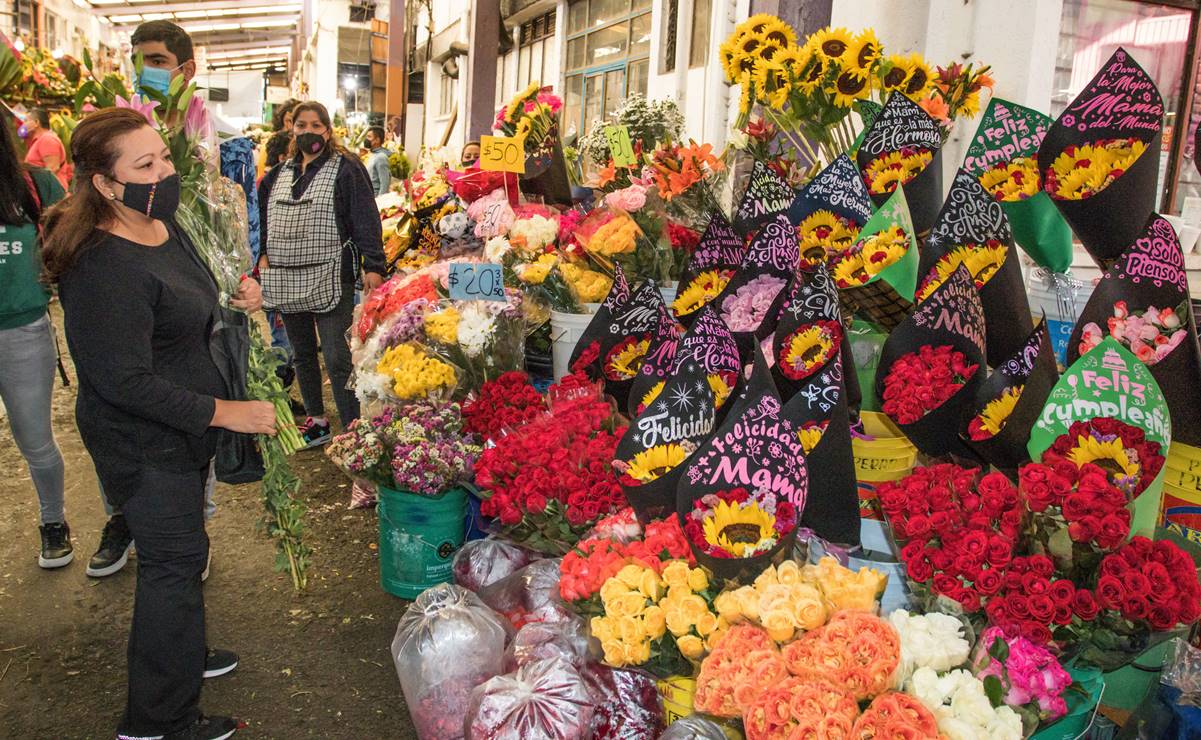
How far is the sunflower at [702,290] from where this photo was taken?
2.82 meters

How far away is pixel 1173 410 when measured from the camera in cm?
182

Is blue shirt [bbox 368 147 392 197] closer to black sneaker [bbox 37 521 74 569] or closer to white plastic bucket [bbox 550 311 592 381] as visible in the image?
black sneaker [bbox 37 521 74 569]

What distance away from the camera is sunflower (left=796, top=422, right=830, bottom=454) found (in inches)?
70.7

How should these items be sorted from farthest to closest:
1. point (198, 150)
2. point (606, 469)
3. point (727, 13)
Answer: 1. point (727, 13)
2. point (198, 150)
3. point (606, 469)

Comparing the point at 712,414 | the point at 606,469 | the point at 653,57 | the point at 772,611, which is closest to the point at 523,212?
the point at 606,469

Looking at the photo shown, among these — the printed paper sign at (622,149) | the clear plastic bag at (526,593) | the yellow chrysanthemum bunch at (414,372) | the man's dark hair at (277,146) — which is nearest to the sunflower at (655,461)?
the clear plastic bag at (526,593)

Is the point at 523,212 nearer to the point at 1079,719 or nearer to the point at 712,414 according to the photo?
the point at 712,414

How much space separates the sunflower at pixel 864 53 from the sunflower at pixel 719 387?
4.68 feet

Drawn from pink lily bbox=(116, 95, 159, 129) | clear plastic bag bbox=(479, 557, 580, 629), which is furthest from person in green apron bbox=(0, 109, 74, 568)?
clear plastic bag bbox=(479, 557, 580, 629)

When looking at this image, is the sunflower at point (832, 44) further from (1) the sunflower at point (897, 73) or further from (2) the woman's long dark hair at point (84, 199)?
(2) the woman's long dark hair at point (84, 199)

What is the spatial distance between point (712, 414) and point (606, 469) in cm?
51

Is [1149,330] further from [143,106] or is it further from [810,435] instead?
[143,106]

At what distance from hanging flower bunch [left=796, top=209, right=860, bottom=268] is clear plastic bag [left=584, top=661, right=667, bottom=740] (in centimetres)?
123

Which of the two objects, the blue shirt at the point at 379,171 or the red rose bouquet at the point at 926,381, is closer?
the red rose bouquet at the point at 926,381
